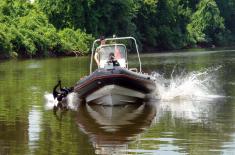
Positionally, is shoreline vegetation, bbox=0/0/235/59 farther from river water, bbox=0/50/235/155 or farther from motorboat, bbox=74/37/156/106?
motorboat, bbox=74/37/156/106

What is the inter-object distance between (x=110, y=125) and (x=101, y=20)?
65.6 meters

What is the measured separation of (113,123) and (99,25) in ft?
212

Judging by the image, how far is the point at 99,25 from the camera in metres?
79.3

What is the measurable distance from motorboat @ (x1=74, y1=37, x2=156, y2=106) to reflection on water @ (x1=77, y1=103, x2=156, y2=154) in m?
0.34

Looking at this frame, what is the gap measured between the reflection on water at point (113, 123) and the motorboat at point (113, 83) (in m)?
0.34

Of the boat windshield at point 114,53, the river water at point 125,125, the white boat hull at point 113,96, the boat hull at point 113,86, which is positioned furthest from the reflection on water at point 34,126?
the boat windshield at point 114,53

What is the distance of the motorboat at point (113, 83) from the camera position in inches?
733

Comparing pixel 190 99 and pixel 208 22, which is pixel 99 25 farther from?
pixel 190 99

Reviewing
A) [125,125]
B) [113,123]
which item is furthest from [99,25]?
[125,125]

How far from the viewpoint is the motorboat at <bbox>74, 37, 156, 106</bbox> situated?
1862 cm

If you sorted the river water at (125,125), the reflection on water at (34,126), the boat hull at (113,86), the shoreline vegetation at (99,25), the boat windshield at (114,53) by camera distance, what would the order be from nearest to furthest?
1. the river water at (125,125)
2. the reflection on water at (34,126)
3. the boat hull at (113,86)
4. the boat windshield at (114,53)
5. the shoreline vegetation at (99,25)

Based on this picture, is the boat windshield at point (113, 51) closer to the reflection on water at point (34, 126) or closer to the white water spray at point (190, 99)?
the white water spray at point (190, 99)

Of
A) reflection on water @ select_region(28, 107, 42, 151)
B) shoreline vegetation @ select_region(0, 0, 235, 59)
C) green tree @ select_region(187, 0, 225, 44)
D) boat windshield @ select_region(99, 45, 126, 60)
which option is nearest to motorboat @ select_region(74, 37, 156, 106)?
boat windshield @ select_region(99, 45, 126, 60)

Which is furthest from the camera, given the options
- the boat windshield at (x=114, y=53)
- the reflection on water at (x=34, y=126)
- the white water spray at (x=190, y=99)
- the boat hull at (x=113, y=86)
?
the boat windshield at (x=114, y=53)
